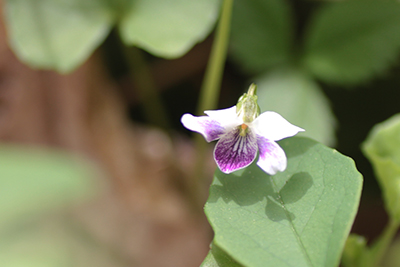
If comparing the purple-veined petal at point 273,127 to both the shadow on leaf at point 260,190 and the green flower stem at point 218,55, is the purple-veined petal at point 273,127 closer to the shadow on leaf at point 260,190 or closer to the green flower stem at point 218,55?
the shadow on leaf at point 260,190

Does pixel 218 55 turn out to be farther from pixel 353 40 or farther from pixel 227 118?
pixel 353 40

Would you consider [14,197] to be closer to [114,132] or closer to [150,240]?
[150,240]

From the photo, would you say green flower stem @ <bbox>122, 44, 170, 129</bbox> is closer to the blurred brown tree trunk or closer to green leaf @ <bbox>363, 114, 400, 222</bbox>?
the blurred brown tree trunk

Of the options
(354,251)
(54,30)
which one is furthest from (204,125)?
(54,30)

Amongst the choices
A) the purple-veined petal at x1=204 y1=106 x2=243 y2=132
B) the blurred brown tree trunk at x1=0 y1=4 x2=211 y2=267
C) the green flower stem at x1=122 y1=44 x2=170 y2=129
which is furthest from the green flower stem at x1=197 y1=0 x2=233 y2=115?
the blurred brown tree trunk at x1=0 y1=4 x2=211 y2=267

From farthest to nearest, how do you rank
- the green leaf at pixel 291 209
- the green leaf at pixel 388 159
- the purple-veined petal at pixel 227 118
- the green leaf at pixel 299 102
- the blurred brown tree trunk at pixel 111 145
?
the blurred brown tree trunk at pixel 111 145 → the green leaf at pixel 299 102 → the green leaf at pixel 388 159 → the purple-veined petal at pixel 227 118 → the green leaf at pixel 291 209

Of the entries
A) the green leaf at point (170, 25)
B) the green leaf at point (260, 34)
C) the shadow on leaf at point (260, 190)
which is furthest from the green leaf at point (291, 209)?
the green leaf at point (260, 34)
